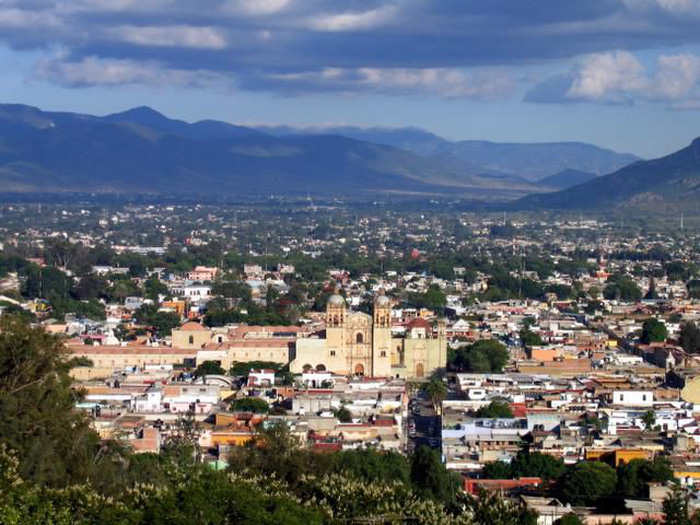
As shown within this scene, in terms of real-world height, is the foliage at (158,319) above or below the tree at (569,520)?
above

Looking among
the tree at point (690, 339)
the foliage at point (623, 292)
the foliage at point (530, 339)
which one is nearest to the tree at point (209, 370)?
the foliage at point (530, 339)

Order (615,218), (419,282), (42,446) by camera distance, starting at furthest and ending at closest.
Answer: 1. (615,218)
2. (419,282)
3. (42,446)

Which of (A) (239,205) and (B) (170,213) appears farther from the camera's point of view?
(A) (239,205)

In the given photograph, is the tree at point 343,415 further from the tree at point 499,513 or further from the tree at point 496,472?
the tree at point 499,513

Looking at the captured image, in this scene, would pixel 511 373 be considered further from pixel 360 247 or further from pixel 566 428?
pixel 360 247

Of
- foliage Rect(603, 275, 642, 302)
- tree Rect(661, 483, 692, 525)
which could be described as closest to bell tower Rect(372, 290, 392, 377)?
tree Rect(661, 483, 692, 525)

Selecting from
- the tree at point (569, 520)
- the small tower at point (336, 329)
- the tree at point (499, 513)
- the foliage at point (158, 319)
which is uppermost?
the small tower at point (336, 329)

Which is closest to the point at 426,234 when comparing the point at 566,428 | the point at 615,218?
the point at 615,218
